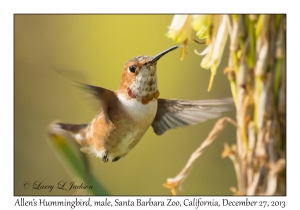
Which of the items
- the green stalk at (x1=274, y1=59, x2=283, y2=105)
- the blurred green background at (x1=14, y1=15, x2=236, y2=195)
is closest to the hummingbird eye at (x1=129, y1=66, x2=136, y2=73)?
the green stalk at (x1=274, y1=59, x2=283, y2=105)

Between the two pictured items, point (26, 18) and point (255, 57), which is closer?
point (255, 57)

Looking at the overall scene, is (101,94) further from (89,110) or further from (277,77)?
(89,110)

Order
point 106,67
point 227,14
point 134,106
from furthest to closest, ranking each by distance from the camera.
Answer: point 106,67 → point 134,106 → point 227,14

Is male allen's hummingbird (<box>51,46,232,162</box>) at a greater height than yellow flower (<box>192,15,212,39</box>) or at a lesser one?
lesser

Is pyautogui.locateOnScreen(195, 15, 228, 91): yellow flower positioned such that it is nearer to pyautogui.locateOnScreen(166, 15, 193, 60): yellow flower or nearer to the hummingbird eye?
pyautogui.locateOnScreen(166, 15, 193, 60): yellow flower

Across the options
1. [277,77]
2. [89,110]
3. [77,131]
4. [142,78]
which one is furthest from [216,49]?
[89,110]

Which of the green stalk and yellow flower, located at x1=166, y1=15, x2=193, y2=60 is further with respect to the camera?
yellow flower, located at x1=166, y1=15, x2=193, y2=60
